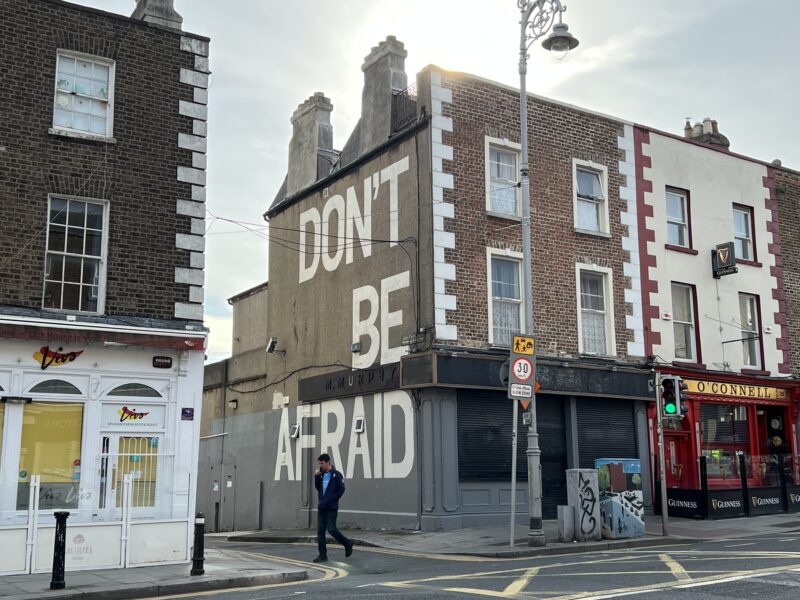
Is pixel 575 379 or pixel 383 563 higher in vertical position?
pixel 575 379

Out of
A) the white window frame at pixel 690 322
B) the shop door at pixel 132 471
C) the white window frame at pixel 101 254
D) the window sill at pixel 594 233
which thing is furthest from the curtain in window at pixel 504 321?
the white window frame at pixel 101 254

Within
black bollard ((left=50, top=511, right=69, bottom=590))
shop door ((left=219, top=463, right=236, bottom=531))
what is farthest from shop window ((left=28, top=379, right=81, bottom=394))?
shop door ((left=219, top=463, right=236, bottom=531))

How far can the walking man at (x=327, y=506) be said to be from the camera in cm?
1527

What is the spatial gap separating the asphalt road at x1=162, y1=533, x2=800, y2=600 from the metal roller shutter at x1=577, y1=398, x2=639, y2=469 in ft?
19.8

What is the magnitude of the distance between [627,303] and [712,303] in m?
3.39

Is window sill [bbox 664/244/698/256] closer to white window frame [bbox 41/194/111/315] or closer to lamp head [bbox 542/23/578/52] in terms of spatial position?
lamp head [bbox 542/23/578/52]

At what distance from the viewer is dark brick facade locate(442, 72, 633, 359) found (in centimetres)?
2088

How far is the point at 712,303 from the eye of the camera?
25.2 m

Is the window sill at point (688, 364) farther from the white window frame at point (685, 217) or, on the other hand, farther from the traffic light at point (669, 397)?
the traffic light at point (669, 397)

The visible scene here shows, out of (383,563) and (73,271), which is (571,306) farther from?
(73,271)

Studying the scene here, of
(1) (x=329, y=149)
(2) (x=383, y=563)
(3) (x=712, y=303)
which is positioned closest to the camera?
(2) (x=383, y=563)

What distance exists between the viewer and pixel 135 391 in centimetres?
1520

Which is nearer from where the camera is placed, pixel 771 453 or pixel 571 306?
pixel 571 306

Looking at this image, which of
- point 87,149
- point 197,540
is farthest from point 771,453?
point 87,149
